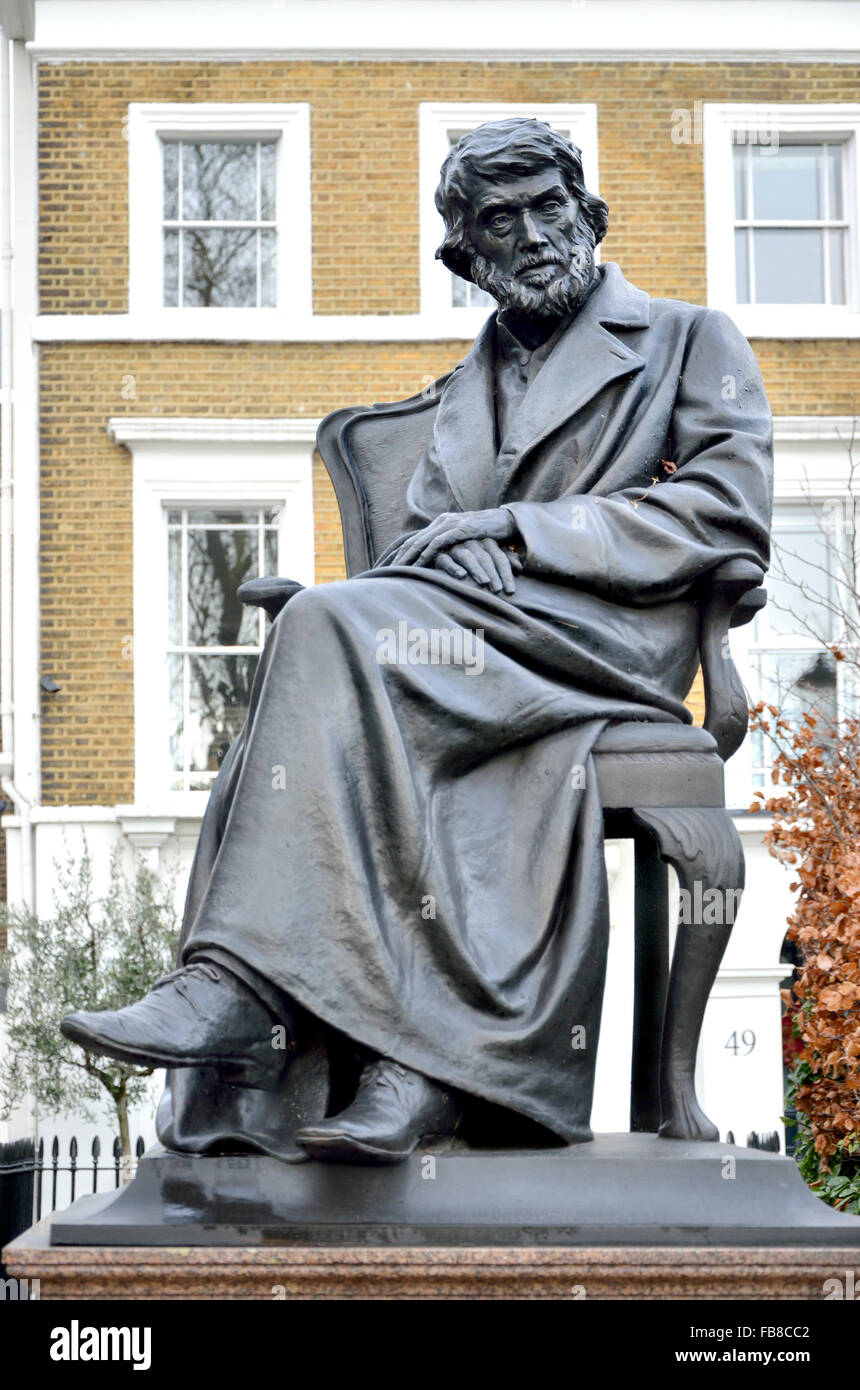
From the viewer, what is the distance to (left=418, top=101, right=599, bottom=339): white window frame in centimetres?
1488

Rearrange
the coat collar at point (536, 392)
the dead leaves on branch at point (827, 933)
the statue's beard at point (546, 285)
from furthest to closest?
the dead leaves on branch at point (827, 933) < the statue's beard at point (546, 285) < the coat collar at point (536, 392)

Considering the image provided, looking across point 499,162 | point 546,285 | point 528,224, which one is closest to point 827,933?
point 546,285

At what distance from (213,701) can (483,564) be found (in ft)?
36.8

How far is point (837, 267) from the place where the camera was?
609 inches

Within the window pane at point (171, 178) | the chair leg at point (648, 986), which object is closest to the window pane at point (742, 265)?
the window pane at point (171, 178)

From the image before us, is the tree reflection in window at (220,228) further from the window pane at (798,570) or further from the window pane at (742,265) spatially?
the window pane at (798,570)

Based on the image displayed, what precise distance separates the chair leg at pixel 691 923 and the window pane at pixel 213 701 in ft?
37.2

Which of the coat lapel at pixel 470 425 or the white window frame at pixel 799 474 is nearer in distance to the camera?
the coat lapel at pixel 470 425

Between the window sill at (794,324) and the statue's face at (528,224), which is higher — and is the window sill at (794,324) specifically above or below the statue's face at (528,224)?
above

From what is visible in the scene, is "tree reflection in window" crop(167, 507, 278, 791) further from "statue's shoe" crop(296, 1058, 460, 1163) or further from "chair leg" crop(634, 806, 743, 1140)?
"statue's shoe" crop(296, 1058, 460, 1163)

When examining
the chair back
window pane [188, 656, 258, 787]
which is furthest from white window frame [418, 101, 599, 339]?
the chair back

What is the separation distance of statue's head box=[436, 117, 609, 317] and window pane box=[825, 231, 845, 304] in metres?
11.7

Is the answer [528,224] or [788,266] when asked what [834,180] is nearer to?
[788,266]

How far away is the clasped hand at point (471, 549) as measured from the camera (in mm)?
3746
